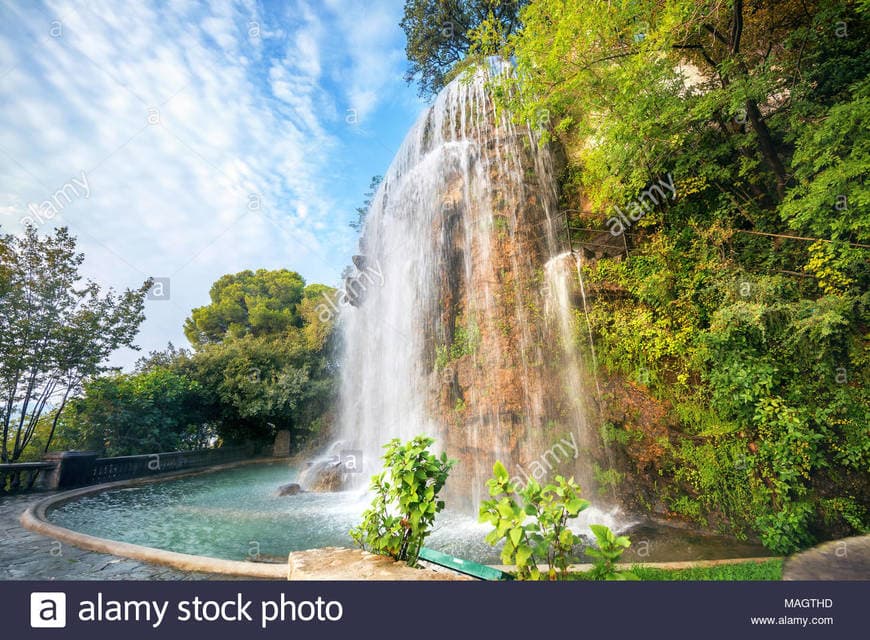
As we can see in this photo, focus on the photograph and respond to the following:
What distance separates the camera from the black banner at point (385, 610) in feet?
6.73

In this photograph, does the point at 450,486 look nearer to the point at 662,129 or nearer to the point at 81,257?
the point at 662,129

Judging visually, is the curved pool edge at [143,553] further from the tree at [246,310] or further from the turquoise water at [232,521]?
the tree at [246,310]

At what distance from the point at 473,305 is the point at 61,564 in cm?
865

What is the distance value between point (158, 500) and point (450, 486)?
6.80 m

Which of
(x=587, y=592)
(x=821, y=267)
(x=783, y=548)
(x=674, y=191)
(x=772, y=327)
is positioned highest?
(x=674, y=191)

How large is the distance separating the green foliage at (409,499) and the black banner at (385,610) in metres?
0.58

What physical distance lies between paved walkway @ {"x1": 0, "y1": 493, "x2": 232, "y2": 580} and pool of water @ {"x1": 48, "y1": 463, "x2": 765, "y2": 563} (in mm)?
737

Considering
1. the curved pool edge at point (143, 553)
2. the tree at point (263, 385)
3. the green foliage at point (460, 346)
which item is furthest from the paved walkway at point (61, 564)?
the tree at point (263, 385)

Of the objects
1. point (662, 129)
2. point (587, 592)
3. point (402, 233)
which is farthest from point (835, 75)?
point (402, 233)

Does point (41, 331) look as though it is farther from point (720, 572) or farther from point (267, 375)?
point (720, 572)

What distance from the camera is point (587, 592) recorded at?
212 centimetres

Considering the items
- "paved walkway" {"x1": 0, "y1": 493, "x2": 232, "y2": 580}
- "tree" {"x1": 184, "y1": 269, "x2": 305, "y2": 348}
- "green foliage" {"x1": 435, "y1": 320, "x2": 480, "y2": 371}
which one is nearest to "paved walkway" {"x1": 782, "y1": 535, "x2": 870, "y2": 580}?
→ "paved walkway" {"x1": 0, "y1": 493, "x2": 232, "y2": 580}

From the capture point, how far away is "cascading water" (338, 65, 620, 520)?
8641mm

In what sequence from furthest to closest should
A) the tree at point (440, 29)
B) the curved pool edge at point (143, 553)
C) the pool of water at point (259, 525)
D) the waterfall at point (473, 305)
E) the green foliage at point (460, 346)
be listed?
the tree at point (440, 29)
the green foliage at point (460, 346)
the waterfall at point (473, 305)
the pool of water at point (259, 525)
the curved pool edge at point (143, 553)
